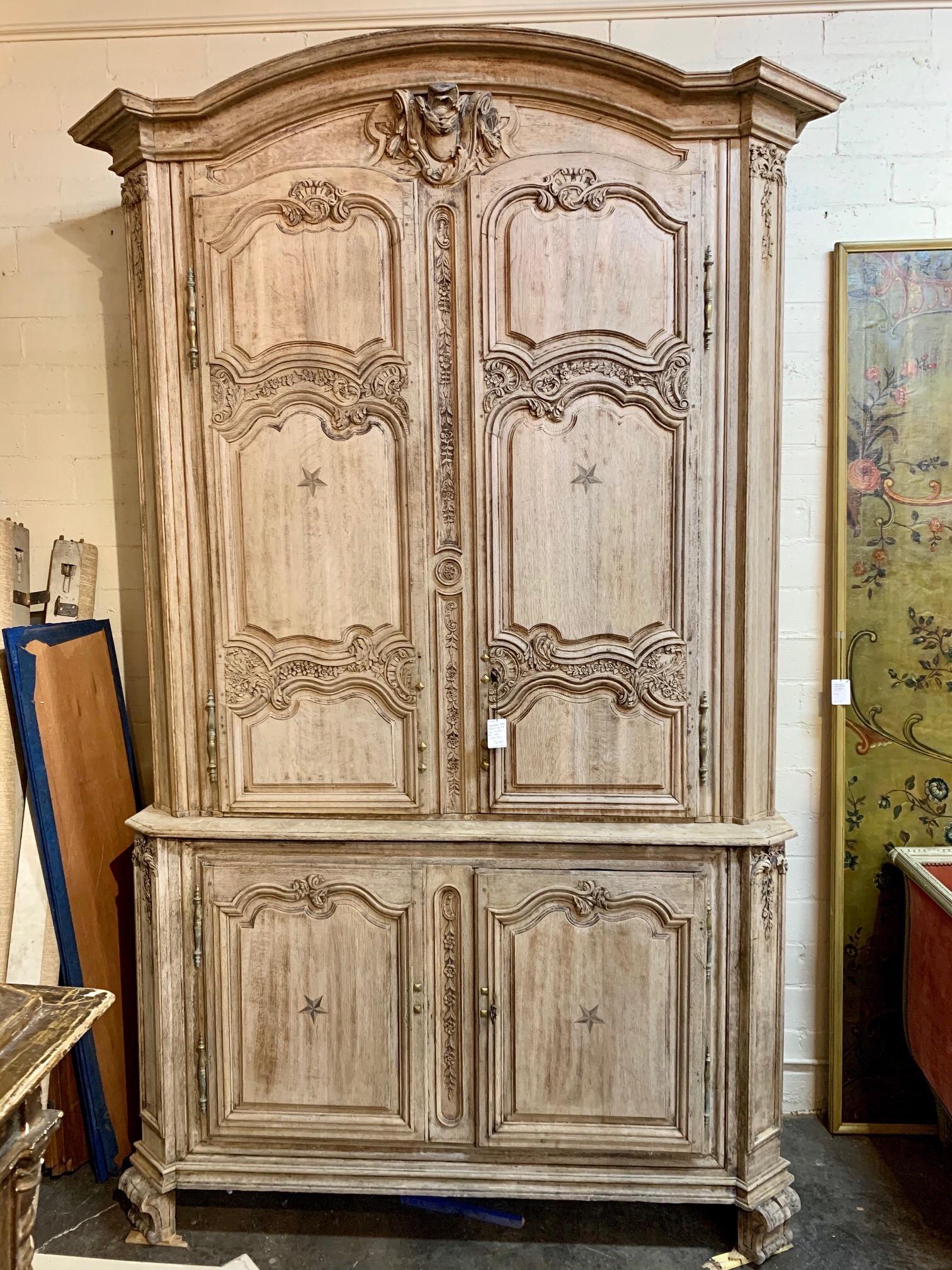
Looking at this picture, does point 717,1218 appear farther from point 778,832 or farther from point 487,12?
point 487,12

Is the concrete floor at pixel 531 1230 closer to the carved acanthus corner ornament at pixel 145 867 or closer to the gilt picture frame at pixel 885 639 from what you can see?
the gilt picture frame at pixel 885 639

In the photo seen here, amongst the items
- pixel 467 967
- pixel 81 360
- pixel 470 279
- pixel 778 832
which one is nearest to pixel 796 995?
pixel 778 832

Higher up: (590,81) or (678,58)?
(678,58)

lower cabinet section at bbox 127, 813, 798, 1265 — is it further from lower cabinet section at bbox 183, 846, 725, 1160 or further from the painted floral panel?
the painted floral panel

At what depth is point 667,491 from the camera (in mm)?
1884

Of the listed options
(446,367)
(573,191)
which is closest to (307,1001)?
(446,367)

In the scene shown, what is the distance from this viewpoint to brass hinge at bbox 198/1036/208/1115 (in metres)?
2.01

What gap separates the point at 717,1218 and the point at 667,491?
184 cm

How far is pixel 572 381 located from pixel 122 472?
4.65 ft

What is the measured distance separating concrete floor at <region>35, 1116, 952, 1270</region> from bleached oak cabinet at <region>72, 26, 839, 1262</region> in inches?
5.7

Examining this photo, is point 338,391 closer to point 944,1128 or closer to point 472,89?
point 472,89

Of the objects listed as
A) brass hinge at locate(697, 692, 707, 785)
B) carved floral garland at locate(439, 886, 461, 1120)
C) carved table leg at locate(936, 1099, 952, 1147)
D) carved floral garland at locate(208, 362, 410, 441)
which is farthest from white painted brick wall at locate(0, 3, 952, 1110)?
carved floral garland at locate(439, 886, 461, 1120)

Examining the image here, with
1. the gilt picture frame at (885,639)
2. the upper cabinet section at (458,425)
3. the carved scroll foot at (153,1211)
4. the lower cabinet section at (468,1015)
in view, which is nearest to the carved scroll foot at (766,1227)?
the lower cabinet section at (468,1015)

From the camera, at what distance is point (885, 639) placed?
7.68 feet
